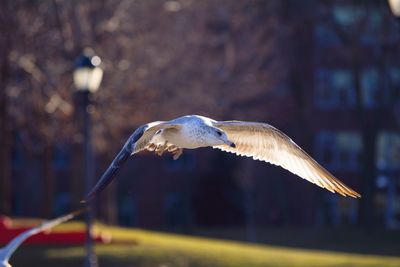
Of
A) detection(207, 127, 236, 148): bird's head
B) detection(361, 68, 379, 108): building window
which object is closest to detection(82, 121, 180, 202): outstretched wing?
detection(207, 127, 236, 148): bird's head

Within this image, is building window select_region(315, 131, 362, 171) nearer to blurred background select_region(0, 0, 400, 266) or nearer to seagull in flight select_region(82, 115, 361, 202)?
blurred background select_region(0, 0, 400, 266)

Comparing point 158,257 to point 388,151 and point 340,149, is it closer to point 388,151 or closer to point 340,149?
point 388,151

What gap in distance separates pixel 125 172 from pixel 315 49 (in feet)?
28.0

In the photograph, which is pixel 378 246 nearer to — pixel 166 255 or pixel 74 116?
pixel 74 116

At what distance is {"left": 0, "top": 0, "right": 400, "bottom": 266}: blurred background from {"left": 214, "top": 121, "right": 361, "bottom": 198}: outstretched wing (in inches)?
215

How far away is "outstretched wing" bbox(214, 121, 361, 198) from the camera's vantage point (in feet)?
29.7

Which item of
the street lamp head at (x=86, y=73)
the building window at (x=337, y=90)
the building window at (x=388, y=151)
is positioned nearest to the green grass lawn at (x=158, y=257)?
the street lamp head at (x=86, y=73)

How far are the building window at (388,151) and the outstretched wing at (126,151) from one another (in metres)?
29.3

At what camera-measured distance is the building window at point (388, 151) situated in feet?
125

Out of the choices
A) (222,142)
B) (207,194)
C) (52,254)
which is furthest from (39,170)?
(222,142)

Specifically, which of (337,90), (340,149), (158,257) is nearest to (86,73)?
(158,257)

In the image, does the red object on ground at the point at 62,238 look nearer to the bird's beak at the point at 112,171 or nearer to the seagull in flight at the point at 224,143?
the seagull in flight at the point at 224,143

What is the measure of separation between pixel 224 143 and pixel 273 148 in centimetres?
122

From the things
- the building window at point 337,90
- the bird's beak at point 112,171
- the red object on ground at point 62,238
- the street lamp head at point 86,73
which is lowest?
Answer: the red object on ground at point 62,238
